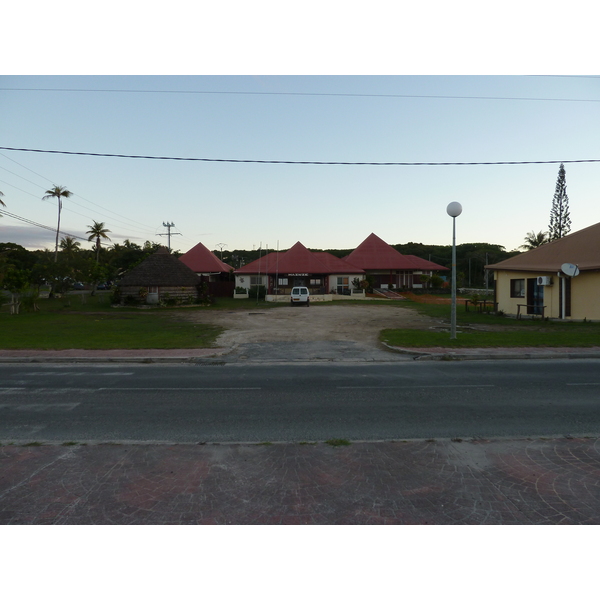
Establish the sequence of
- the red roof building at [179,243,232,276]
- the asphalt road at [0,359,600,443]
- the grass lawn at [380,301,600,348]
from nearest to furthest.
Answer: the asphalt road at [0,359,600,443], the grass lawn at [380,301,600,348], the red roof building at [179,243,232,276]

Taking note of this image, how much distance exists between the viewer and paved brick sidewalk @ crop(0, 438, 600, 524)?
423cm

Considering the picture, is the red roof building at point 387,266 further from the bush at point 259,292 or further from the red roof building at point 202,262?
the red roof building at point 202,262

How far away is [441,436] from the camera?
6.56 meters

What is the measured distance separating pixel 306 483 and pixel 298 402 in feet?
12.2

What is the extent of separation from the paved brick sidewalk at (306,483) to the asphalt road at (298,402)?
60 centimetres

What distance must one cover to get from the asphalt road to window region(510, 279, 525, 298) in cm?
1564

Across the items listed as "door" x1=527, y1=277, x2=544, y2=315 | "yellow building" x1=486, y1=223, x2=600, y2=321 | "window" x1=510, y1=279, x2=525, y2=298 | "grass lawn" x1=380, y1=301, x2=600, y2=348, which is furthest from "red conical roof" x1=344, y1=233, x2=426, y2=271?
"grass lawn" x1=380, y1=301, x2=600, y2=348

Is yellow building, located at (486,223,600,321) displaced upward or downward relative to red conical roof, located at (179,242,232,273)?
downward

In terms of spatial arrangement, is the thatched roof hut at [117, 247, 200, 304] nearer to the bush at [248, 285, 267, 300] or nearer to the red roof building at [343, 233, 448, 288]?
the bush at [248, 285, 267, 300]

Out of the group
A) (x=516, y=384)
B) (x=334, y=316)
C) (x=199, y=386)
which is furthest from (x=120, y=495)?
(x=334, y=316)

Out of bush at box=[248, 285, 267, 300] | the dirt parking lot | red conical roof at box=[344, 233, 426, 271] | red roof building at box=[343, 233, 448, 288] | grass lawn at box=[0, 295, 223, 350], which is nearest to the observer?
grass lawn at box=[0, 295, 223, 350]

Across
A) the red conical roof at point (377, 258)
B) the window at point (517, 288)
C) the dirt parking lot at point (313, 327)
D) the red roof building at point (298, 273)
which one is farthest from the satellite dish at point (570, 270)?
the red conical roof at point (377, 258)

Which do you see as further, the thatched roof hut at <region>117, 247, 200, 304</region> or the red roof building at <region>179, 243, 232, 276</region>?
the red roof building at <region>179, 243, 232, 276</region>

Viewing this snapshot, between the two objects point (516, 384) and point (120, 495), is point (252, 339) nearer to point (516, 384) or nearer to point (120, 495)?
point (516, 384)
